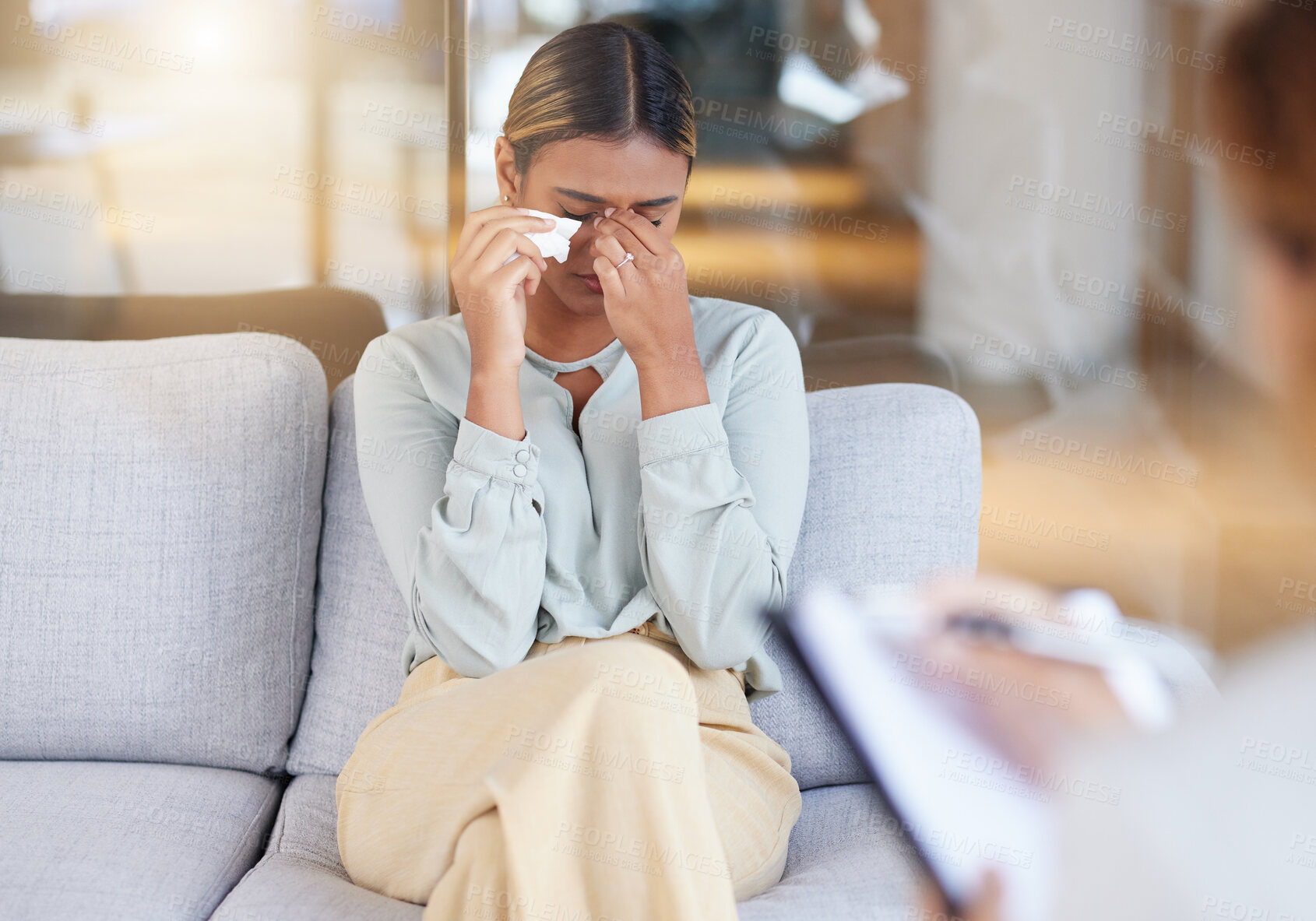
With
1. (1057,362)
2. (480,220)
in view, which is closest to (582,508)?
(480,220)

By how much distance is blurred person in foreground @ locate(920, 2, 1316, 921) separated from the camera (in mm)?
378

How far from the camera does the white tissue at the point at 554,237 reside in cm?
126

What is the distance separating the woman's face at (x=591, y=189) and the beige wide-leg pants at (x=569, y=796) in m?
0.57

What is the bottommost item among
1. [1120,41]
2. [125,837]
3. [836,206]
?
[125,837]

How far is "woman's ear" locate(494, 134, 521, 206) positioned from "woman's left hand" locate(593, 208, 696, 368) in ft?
0.62

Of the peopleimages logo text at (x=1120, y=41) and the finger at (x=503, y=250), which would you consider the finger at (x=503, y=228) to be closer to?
the finger at (x=503, y=250)

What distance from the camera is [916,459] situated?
4.79 ft

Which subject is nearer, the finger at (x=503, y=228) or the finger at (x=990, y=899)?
the finger at (x=990, y=899)

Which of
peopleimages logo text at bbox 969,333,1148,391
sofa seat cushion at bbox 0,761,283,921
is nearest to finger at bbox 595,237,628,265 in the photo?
sofa seat cushion at bbox 0,761,283,921

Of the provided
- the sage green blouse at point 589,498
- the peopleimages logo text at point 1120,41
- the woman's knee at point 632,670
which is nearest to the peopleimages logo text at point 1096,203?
the peopleimages logo text at point 1120,41

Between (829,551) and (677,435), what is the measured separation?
335 millimetres

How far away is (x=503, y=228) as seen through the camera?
1.27 metres

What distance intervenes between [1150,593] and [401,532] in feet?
7.05

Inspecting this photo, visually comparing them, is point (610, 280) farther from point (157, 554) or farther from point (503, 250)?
point (157, 554)
